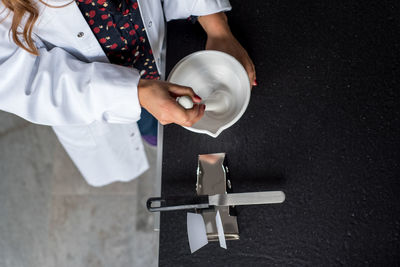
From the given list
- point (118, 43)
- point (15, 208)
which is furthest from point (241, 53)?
point (15, 208)

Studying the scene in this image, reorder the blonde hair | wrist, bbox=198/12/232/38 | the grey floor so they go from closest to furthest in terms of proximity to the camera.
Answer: the blonde hair < wrist, bbox=198/12/232/38 < the grey floor

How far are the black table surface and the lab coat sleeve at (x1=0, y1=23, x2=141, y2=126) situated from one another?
0.16 m

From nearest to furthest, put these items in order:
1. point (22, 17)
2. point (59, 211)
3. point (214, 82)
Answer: point (22, 17), point (214, 82), point (59, 211)

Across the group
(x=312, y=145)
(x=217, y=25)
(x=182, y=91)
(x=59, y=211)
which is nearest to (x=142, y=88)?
(x=182, y=91)

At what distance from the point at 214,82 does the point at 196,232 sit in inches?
12.4

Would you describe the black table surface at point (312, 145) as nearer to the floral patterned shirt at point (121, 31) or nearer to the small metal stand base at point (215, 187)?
the small metal stand base at point (215, 187)

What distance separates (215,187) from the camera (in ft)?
2.33

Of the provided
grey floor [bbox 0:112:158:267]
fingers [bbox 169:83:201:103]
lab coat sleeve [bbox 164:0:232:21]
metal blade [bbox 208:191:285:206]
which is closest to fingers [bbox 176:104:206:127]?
fingers [bbox 169:83:201:103]

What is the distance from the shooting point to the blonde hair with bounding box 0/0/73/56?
2.03 feet

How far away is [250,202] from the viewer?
25.7 inches

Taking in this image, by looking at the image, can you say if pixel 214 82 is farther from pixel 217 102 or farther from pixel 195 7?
pixel 195 7

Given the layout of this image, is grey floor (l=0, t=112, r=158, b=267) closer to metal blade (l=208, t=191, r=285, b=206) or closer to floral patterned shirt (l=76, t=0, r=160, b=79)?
floral patterned shirt (l=76, t=0, r=160, b=79)

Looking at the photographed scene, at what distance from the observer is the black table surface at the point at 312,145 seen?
25.5 inches

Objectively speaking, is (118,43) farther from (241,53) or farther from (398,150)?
(398,150)
